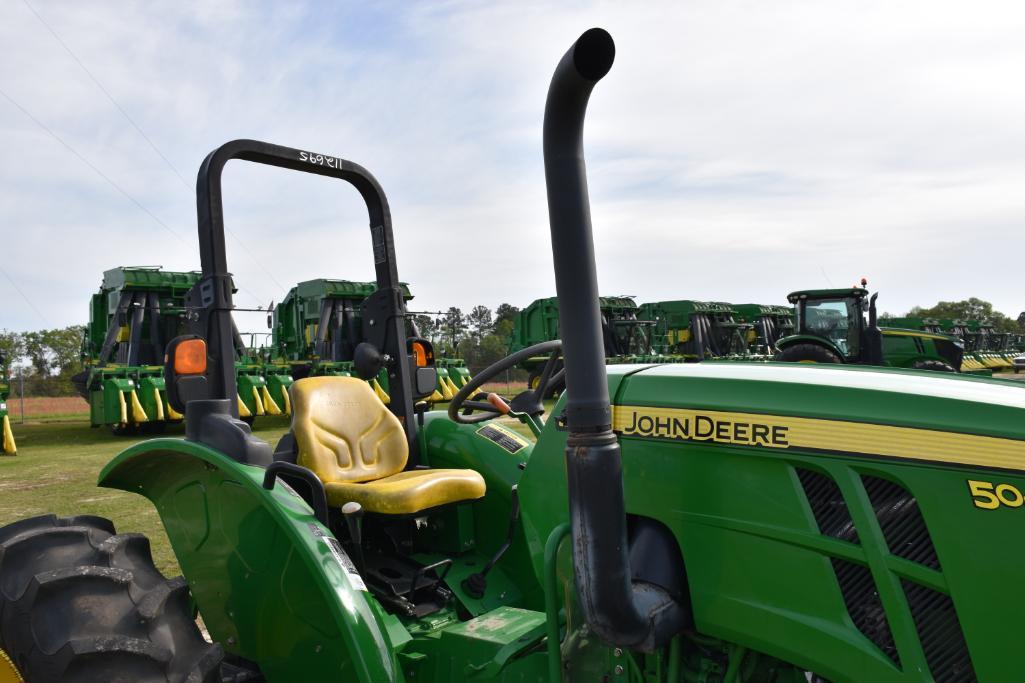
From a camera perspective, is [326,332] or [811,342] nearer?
[811,342]

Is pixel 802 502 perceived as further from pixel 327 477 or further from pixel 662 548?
pixel 327 477

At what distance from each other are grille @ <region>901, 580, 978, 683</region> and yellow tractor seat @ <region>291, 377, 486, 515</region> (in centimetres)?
153

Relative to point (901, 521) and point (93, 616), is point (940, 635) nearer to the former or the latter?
point (901, 521)

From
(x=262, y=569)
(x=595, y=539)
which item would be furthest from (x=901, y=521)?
(x=262, y=569)

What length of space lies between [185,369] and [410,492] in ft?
2.46

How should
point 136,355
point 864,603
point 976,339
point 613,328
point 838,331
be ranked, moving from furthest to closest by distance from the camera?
1. point 976,339
2. point 613,328
3. point 838,331
4. point 136,355
5. point 864,603

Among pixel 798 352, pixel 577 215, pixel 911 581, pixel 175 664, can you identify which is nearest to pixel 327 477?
pixel 175 664

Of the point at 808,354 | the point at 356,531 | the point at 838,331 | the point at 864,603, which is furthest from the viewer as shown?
the point at 838,331

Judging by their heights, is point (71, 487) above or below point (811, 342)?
below

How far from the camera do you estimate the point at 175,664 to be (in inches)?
79.6

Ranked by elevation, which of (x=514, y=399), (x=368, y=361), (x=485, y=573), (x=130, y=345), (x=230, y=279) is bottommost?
(x=485, y=573)

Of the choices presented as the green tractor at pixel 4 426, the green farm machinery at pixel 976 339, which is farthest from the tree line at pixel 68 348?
the green tractor at pixel 4 426

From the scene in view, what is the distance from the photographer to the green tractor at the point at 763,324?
24.9m

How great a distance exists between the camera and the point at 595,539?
141 cm
